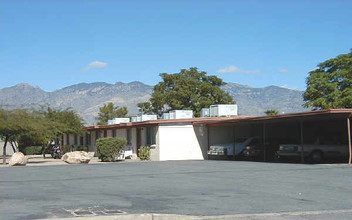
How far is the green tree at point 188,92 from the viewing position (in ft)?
205

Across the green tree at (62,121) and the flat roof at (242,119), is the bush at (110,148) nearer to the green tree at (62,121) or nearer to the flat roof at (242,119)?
the flat roof at (242,119)

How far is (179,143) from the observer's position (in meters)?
31.7

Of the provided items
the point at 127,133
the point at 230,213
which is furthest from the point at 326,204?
the point at 127,133

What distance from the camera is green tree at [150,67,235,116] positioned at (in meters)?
62.4

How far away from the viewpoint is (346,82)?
50094mm

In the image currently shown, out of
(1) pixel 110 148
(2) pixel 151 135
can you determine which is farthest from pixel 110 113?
(1) pixel 110 148

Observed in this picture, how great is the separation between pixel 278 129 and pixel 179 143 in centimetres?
912

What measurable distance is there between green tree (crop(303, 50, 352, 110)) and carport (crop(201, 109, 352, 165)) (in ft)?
40.1

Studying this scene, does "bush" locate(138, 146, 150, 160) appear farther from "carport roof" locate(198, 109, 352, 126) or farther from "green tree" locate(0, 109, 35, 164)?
"green tree" locate(0, 109, 35, 164)

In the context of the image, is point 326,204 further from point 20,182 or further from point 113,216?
point 20,182

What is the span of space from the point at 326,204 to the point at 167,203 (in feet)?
11.1

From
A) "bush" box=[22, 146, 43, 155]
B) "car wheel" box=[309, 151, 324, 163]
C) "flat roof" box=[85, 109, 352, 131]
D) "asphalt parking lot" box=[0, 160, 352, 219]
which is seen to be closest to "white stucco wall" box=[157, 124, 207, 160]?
"flat roof" box=[85, 109, 352, 131]

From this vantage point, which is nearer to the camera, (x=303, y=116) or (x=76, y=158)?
(x=303, y=116)

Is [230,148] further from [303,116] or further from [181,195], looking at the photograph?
[181,195]
